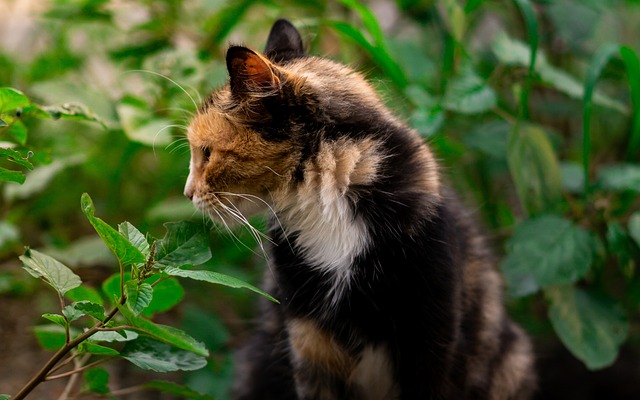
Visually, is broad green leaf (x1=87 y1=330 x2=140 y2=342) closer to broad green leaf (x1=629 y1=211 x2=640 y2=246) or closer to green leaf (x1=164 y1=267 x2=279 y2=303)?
green leaf (x1=164 y1=267 x2=279 y2=303)

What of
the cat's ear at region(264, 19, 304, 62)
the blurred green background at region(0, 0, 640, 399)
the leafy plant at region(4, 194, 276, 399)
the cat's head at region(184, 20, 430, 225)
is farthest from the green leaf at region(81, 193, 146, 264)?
the cat's ear at region(264, 19, 304, 62)

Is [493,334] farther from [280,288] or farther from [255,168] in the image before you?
[255,168]

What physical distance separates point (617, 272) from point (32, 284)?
2.03m

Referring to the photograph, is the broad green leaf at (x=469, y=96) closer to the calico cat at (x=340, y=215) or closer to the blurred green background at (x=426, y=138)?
the blurred green background at (x=426, y=138)

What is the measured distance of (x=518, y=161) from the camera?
6.55 ft

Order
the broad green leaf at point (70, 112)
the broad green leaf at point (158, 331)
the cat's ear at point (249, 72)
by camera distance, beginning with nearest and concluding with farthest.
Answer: the broad green leaf at point (158, 331) < the cat's ear at point (249, 72) < the broad green leaf at point (70, 112)

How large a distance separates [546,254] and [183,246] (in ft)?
3.39

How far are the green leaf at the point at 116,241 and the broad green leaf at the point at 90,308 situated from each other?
4.1 inches

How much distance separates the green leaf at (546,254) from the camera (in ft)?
6.08

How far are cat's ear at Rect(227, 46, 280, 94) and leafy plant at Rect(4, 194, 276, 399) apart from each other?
0.30 metres

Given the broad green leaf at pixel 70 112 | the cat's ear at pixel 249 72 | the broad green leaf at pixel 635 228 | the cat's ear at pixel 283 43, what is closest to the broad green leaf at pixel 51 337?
the broad green leaf at pixel 70 112

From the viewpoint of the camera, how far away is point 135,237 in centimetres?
124

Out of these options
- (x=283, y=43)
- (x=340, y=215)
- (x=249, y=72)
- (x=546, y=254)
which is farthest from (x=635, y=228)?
(x=249, y=72)


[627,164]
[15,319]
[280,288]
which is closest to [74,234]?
[15,319]
